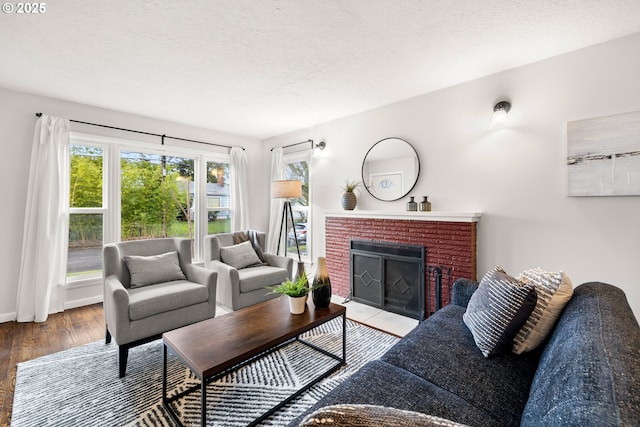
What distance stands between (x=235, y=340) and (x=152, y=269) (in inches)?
57.4

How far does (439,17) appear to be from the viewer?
6.16 feet

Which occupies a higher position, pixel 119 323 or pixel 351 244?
pixel 351 244

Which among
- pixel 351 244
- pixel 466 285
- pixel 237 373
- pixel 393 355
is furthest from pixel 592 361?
pixel 351 244

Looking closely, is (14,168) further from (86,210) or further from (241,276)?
(241,276)

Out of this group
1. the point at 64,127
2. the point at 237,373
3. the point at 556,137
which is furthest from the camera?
the point at 64,127

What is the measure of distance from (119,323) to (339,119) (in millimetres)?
3343

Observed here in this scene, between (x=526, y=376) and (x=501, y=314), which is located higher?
(x=501, y=314)

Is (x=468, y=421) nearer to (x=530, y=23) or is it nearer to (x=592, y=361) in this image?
(x=592, y=361)

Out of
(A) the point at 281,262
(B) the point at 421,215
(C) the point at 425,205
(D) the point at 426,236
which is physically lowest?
(A) the point at 281,262

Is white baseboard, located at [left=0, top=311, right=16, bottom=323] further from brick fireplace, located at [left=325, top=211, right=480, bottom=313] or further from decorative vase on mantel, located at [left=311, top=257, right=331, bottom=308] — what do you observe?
brick fireplace, located at [left=325, top=211, right=480, bottom=313]

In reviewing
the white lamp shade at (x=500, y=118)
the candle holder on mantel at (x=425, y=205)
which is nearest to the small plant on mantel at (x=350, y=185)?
the candle holder on mantel at (x=425, y=205)

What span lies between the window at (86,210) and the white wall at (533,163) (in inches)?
148

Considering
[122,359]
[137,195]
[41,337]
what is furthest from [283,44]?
[41,337]

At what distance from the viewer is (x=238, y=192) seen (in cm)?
484
